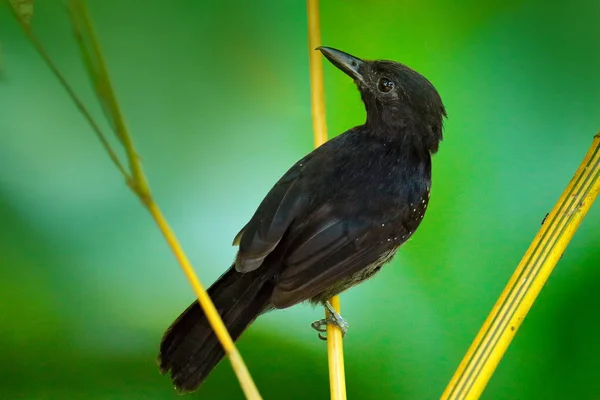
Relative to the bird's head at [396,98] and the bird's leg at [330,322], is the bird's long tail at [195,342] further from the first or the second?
the bird's head at [396,98]

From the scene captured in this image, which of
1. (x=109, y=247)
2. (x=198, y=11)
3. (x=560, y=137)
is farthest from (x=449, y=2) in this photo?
(x=109, y=247)

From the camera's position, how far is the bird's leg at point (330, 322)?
1.50 m

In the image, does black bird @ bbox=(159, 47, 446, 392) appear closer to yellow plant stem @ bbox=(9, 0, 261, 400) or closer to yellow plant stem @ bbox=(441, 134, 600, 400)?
yellow plant stem @ bbox=(441, 134, 600, 400)

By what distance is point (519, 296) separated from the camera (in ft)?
3.75

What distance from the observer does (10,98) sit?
1589 mm

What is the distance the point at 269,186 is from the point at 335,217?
207mm

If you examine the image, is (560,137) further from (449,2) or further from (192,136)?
(192,136)

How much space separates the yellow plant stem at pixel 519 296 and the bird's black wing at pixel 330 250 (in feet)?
1.33

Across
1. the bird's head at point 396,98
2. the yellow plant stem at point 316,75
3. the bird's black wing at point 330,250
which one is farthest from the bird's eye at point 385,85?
the bird's black wing at point 330,250

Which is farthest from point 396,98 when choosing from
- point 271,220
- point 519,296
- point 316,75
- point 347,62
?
point 519,296

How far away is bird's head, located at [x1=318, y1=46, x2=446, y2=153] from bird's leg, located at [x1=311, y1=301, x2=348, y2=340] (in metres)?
0.45

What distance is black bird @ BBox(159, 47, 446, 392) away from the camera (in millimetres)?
1405

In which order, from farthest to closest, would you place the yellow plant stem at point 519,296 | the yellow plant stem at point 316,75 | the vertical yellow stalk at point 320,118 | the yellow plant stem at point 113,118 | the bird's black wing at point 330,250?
the bird's black wing at point 330,250 → the yellow plant stem at point 316,75 → the vertical yellow stalk at point 320,118 → the yellow plant stem at point 519,296 → the yellow plant stem at point 113,118

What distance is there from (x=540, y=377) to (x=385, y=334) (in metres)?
0.33
